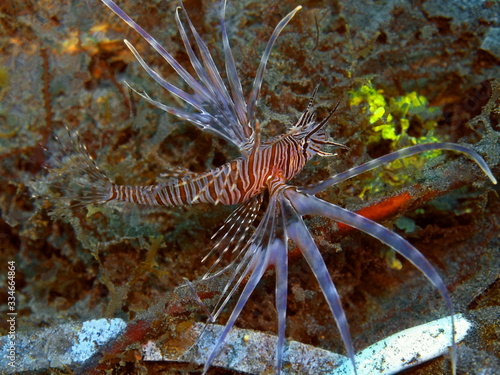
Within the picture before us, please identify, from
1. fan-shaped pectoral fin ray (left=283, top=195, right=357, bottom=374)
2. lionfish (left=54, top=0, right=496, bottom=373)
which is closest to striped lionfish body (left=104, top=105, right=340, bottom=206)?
lionfish (left=54, top=0, right=496, bottom=373)

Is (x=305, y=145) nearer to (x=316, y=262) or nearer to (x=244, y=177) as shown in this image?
(x=244, y=177)

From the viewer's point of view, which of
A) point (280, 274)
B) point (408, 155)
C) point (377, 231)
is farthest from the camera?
point (280, 274)

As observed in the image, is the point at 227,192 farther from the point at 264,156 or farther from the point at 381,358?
the point at 381,358

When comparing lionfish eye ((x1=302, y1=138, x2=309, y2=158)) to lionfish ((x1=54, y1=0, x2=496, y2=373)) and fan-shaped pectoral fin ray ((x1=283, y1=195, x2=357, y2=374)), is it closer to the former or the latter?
lionfish ((x1=54, y1=0, x2=496, y2=373))

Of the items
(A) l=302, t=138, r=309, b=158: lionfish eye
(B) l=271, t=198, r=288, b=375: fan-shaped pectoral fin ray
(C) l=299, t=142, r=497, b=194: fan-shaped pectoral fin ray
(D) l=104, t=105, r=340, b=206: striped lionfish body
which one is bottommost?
(B) l=271, t=198, r=288, b=375: fan-shaped pectoral fin ray

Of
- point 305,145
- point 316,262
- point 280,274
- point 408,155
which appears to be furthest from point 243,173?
point 408,155

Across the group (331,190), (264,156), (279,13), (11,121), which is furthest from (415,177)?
(11,121)
